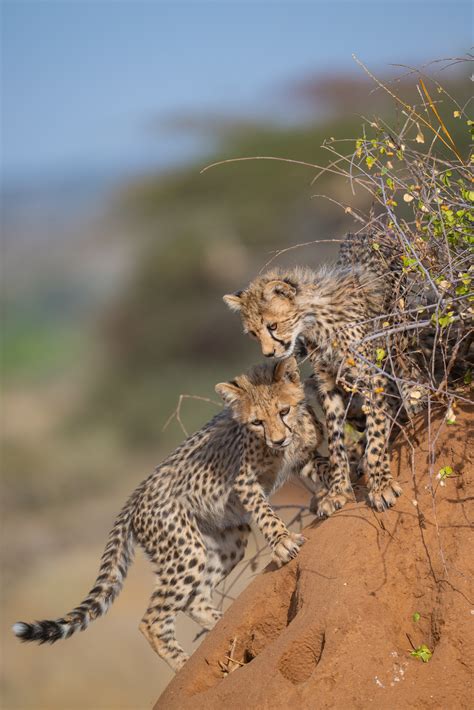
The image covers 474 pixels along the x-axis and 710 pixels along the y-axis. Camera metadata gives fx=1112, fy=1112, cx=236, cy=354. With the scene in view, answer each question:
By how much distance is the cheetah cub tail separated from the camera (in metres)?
5.46

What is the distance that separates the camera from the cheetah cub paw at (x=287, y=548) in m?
4.94

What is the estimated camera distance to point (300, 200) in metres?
28.6

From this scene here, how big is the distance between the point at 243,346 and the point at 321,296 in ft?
67.0

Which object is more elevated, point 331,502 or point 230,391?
point 230,391

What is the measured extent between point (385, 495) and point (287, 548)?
0.61 meters

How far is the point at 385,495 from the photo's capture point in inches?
181

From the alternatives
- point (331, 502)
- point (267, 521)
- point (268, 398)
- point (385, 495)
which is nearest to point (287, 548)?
point (331, 502)

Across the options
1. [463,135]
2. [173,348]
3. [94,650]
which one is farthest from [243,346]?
[94,650]

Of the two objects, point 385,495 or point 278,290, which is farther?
point 278,290

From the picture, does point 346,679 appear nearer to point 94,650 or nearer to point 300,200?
point 94,650

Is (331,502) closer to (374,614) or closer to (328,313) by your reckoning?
(374,614)

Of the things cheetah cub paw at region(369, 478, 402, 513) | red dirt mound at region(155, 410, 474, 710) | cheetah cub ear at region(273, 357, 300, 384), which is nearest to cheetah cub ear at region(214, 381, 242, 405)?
cheetah cub ear at region(273, 357, 300, 384)

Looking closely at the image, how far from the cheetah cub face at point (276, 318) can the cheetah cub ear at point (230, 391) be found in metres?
0.35

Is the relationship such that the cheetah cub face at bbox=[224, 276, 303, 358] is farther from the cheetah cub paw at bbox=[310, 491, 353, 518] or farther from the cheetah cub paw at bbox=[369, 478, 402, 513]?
the cheetah cub paw at bbox=[369, 478, 402, 513]
